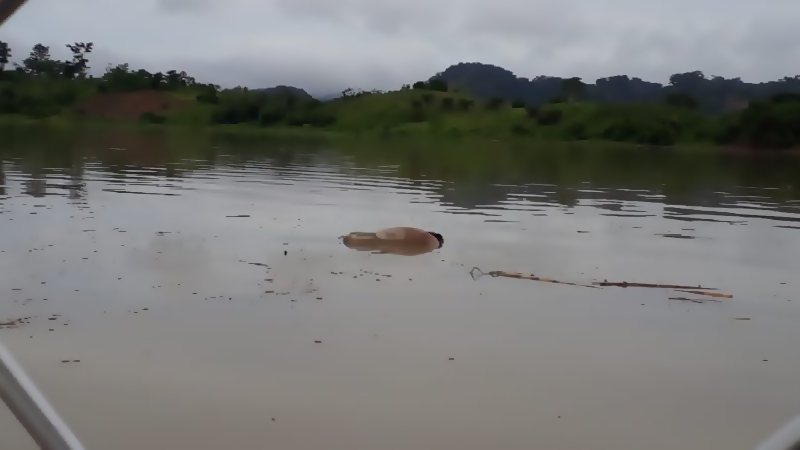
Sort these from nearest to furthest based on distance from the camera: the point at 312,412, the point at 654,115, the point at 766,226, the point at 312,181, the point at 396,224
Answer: the point at 312,412, the point at 396,224, the point at 766,226, the point at 312,181, the point at 654,115

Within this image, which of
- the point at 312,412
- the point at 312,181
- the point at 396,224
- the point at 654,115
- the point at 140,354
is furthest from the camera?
the point at 654,115

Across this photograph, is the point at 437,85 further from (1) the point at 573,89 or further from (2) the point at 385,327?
(2) the point at 385,327

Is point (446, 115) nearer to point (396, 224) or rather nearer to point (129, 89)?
point (129, 89)

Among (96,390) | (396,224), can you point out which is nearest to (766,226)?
(396,224)

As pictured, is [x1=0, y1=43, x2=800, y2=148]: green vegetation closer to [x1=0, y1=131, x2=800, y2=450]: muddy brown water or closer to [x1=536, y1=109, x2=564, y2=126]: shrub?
[x1=536, y1=109, x2=564, y2=126]: shrub

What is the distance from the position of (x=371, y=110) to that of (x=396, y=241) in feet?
198

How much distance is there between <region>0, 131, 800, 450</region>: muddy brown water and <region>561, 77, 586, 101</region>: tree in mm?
51014

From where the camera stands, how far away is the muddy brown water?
4586 millimetres

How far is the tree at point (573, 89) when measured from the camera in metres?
63.4

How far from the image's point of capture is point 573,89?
64375 mm

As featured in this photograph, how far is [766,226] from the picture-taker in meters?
13.5

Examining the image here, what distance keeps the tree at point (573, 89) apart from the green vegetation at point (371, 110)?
9cm

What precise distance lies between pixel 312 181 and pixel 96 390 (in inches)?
559

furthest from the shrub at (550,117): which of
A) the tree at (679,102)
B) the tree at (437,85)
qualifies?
the tree at (437,85)
